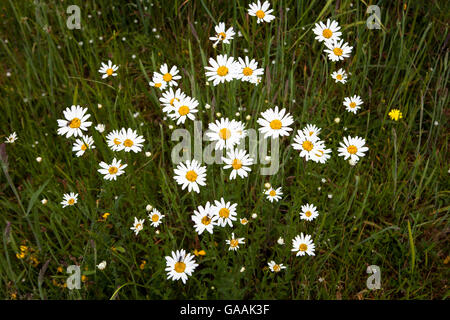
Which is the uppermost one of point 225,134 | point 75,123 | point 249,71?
point 249,71

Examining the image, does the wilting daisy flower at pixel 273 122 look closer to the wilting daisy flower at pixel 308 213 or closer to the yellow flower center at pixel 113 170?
the wilting daisy flower at pixel 308 213

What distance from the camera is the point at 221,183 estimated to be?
1.54 m

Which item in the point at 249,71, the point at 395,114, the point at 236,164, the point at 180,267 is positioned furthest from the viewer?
the point at 395,114

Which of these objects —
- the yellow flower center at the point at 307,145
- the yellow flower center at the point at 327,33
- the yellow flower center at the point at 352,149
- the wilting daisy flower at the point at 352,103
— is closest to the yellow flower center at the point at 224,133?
the yellow flower center at the point at 307,145

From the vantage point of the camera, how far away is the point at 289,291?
167 cm

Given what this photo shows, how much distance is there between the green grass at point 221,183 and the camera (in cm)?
164

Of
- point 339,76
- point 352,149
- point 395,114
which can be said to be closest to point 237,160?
point 352,149

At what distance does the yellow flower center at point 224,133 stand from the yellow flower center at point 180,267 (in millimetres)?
552

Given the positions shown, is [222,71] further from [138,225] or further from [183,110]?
[138,225]

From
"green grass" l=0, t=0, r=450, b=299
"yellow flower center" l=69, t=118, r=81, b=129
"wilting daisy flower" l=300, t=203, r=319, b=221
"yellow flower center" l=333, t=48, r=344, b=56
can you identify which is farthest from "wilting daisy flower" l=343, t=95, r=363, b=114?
"yellow flower center" l=69, t=118, r=81, b=129

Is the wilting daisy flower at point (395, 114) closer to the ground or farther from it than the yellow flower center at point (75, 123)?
farther from it

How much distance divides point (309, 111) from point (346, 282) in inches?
37.6
